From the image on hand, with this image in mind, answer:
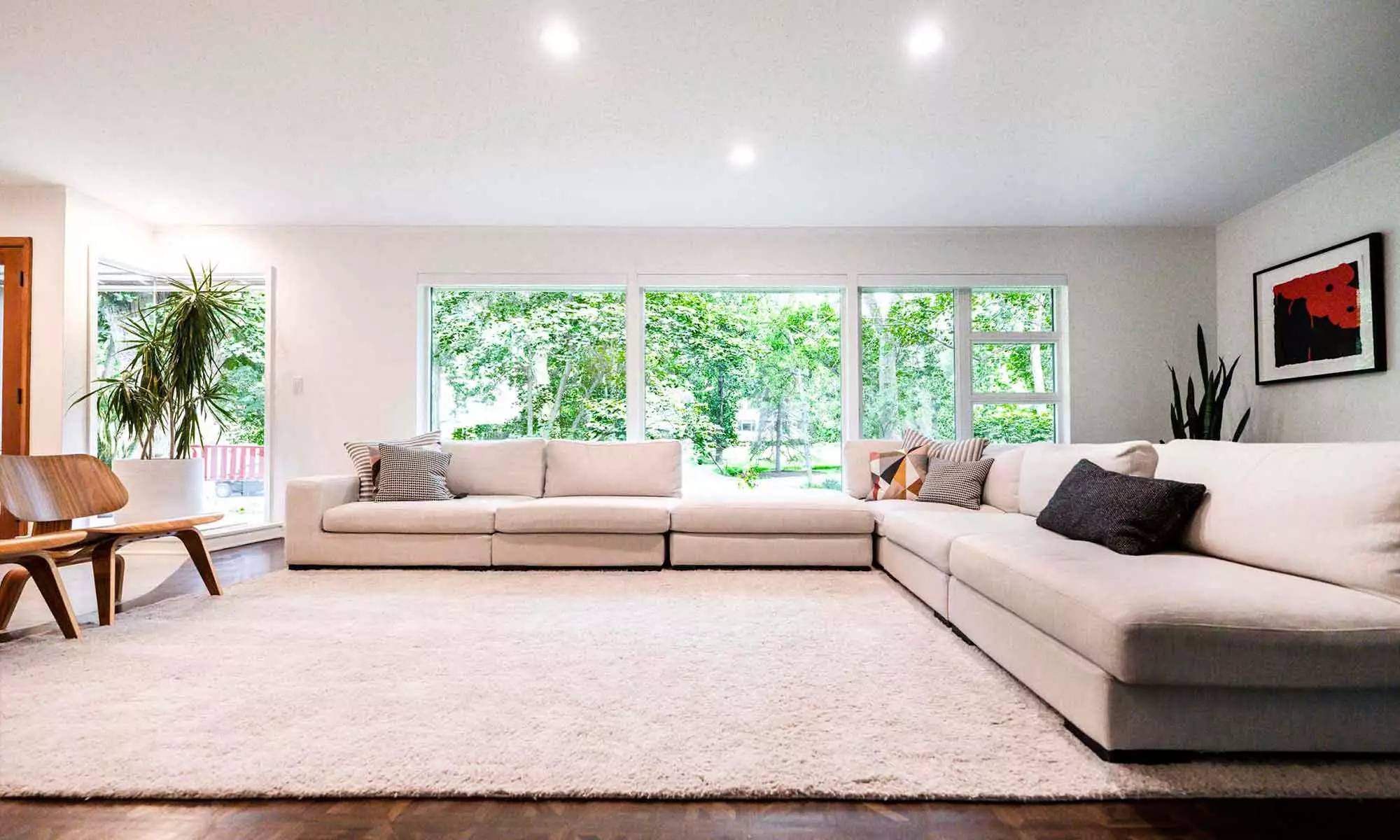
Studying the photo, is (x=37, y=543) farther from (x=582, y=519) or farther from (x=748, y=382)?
(x=748, y=382)

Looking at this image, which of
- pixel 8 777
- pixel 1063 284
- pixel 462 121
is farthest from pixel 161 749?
pixel 1063 284

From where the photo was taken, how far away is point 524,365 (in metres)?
5.80

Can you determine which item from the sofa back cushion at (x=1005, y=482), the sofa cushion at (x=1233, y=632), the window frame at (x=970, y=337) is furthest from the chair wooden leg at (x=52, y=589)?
the window frame at (x=970, y=337)

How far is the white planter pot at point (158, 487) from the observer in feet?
14.8

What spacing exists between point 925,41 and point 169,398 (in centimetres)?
521

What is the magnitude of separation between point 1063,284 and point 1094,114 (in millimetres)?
2160

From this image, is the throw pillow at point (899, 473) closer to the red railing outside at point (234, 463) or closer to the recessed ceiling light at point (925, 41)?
the recessed ceiling light at point (925, 41)

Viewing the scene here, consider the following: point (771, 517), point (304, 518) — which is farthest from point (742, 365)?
point (304, 518)

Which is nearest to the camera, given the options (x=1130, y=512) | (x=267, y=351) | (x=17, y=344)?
(x=1130, y=512)

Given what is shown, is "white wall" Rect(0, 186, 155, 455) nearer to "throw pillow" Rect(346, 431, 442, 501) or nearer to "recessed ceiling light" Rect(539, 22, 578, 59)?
"throw pillow" Rect(346, 431, 442, 501)

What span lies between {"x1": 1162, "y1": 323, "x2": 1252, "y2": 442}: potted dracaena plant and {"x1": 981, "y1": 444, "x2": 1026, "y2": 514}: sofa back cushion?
192 centimetres

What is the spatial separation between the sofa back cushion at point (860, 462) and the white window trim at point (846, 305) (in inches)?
29.8

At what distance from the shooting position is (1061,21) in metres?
2.88

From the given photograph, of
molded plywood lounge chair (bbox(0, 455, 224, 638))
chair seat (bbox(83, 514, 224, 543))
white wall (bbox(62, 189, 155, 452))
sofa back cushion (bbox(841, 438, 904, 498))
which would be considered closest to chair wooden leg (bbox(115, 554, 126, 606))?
molded plywood lounge chair (bbox(0, 455, 224, 638))
